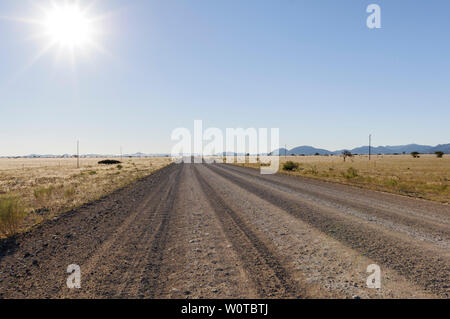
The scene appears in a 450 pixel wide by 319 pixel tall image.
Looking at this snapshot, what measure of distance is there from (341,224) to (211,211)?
440cm

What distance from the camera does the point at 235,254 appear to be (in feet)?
17.1

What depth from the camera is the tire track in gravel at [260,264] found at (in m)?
3.73

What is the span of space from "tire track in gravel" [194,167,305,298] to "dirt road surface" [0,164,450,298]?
20 millimetres

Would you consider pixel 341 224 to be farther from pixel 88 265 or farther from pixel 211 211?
pixel 88 265

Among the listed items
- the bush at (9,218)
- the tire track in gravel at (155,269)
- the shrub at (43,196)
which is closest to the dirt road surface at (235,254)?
the tire track in gravel at (155,269)

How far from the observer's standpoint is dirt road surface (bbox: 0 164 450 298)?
12.5 ft

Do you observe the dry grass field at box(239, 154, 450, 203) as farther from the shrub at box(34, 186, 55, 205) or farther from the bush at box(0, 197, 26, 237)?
the shrub at box(34, 186, 55, 205)

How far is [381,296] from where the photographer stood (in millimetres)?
3576

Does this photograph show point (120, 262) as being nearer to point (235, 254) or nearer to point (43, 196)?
point (235, 254)

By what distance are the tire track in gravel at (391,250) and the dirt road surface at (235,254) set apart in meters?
0.02

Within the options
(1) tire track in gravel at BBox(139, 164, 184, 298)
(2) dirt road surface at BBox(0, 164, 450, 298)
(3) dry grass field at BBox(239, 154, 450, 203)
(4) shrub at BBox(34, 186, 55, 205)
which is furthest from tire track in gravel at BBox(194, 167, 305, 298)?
(3) dry grass field at BBox(239, 154, 450, 203)

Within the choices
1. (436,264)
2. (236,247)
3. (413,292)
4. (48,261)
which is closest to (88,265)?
(48,261)

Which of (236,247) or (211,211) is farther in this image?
(211,211)
